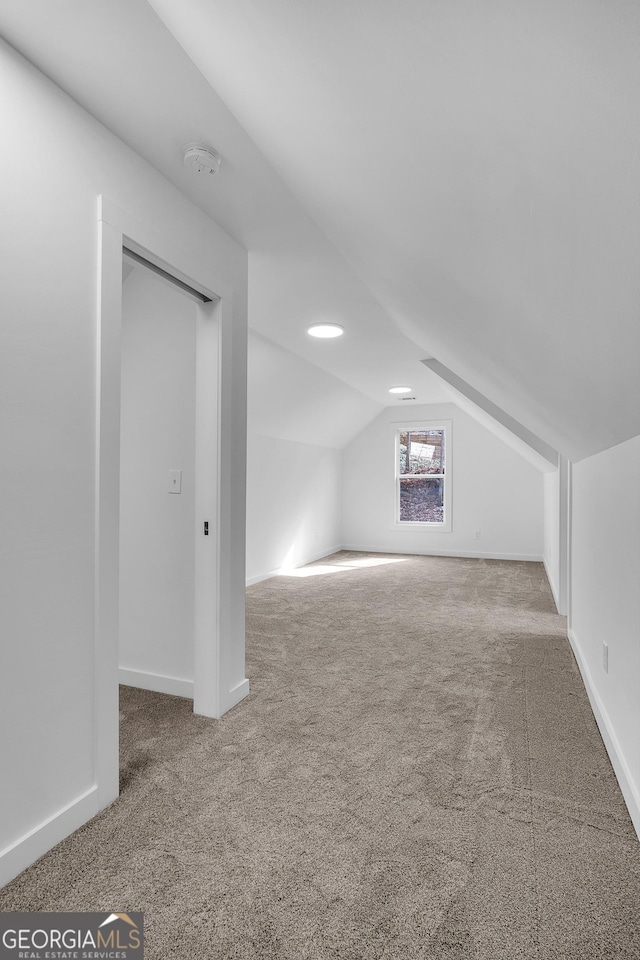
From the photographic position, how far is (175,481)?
8.72 ft

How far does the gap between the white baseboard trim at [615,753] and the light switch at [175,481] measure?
2.15 meters

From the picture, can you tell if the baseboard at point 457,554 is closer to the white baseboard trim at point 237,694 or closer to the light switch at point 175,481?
the white baseboard trim at point 237,694

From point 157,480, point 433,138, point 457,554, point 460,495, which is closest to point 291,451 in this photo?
point 460,495

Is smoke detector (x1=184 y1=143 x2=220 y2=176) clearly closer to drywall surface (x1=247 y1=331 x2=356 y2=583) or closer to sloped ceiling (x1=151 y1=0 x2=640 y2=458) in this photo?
sloped ceiling (x1=151 y1=0 x2=640 y2=458)

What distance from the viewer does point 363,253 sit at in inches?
85.4

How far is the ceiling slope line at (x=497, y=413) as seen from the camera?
4730mm

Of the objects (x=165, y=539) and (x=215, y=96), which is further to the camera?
(x=165, y=539)

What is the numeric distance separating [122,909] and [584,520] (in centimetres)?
281

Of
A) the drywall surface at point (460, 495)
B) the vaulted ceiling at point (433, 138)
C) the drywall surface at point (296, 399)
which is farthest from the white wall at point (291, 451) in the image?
the vaulted ceiling at point (433, 138)

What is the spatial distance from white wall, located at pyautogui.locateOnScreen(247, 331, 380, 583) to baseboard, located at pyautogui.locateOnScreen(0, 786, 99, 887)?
10.9 ft

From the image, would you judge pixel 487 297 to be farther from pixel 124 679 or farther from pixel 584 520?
pixel 124 679

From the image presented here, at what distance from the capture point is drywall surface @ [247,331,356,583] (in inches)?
198

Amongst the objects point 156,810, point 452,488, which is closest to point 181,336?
point 156,810

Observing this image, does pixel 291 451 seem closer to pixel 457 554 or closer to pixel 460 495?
pixel 460 495
